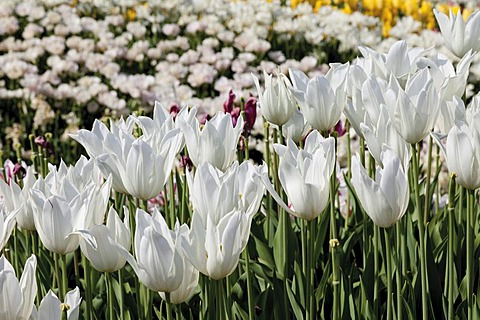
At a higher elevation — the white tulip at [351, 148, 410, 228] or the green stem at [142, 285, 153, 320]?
the white tulip at [351, 148, 410, 228]

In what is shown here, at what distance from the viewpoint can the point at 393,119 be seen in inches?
72.4

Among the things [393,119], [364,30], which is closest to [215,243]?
[393,119]

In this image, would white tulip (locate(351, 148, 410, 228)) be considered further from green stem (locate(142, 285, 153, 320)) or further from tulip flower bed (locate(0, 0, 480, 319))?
green stem (locate(142, 285, 153, 320))

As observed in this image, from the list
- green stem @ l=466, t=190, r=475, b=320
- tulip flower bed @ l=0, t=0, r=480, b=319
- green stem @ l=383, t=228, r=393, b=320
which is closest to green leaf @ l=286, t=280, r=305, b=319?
tulip flower bed @ l=0, t=0, r=480, b=319

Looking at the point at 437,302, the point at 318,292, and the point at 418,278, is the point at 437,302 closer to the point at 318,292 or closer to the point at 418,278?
the point at 418,278

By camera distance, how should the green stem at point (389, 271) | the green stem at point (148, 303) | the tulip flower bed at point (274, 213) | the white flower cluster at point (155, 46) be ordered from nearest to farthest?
the tulip flower bed at point (274, 213)
the green stem at point (389, 271)
the green stem at point (148, 303)
the white flower cluster at point (155, 46)

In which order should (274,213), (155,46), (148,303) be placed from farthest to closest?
(155,46), (274,213), (148,303)

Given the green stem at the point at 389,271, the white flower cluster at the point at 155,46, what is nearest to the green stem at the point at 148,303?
the green stem at the point at 389,271

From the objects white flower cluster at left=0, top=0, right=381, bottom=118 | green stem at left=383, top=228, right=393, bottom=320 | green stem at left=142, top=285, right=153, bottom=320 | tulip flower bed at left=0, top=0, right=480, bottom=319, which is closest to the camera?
tulip flower bed at left=0, top=0, right=480, bottom=319

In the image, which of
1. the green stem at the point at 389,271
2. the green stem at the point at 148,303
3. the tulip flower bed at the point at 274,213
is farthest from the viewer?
the green stem at the point at 148,303

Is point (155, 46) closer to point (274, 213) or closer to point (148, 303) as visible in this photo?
point (274, 213)

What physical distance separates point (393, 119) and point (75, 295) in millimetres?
739

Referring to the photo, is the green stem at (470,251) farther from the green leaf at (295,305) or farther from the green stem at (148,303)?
the green stem at (148,303)

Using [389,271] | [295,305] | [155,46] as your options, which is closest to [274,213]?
[295,305]
